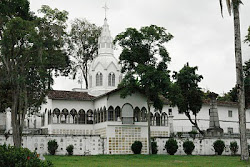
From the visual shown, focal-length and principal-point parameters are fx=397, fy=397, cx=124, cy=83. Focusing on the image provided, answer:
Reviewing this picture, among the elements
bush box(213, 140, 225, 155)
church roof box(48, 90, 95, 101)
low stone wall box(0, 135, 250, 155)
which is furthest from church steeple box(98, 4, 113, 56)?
bush box(213, 140, 225, 155)

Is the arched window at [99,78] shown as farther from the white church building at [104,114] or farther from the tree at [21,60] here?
the tree at [21,60]

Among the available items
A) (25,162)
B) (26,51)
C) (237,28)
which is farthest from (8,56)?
(25,162)

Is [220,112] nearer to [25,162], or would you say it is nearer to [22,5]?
[22,5]

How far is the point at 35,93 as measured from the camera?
117 feet

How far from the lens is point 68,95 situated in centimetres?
4322

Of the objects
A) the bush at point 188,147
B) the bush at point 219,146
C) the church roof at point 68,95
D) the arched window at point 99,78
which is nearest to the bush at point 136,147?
the bush at point 188,147

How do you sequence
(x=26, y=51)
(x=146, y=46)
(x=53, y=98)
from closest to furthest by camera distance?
(x=26, y=51) → (x=146, y=46) → (x=53, y=98)

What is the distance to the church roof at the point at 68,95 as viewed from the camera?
4200cm

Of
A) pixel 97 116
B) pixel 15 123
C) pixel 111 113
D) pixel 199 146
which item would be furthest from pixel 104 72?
pixel 15 123

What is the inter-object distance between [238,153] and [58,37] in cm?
2225

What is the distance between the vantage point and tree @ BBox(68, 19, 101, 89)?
5216cm

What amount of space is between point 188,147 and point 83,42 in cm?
2150

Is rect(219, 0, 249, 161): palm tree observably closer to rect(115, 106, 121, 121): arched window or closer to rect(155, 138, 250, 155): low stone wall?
rect(155, 138, 250, 155): low stone wall

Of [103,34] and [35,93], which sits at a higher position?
[103,34]
